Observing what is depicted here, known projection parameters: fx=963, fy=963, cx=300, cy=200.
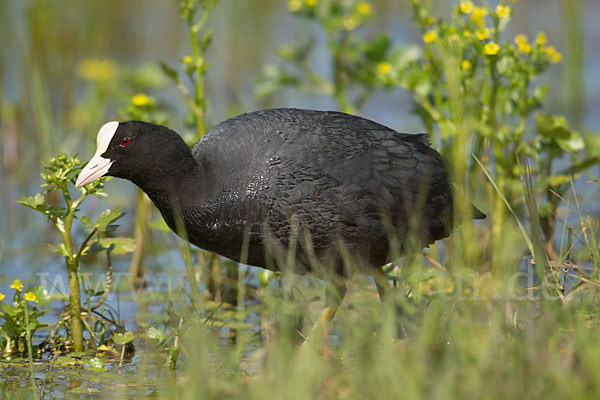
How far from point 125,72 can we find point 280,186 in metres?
3.07

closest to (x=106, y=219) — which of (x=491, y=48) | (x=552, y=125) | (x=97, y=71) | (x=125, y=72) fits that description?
(x=491, y=48)

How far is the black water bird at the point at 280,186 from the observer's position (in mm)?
3914

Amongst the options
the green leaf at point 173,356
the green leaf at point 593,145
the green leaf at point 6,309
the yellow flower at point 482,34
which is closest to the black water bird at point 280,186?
the green leaf at point 173,356

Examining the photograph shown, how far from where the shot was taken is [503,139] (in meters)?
4.80

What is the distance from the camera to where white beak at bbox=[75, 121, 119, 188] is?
3854mm

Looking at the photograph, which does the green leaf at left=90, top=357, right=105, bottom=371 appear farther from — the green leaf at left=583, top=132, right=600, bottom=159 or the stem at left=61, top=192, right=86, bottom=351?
the green leaf at left=583, top=132, right=600, bottom=159

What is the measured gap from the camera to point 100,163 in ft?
12.9

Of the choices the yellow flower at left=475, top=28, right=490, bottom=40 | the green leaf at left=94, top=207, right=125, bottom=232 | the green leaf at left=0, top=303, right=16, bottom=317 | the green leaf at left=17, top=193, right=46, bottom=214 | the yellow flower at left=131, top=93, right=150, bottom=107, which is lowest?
the green leaf at left=0, top=303, right=16, bottom=317

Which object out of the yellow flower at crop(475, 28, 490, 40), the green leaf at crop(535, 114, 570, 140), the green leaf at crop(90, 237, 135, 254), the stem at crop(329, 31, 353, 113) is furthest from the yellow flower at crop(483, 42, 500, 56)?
the green leaf at crop(90, 237, 135, 254)

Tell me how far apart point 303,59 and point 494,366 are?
3.69 meters

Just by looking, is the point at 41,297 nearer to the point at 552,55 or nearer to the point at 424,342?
the point at 424,342

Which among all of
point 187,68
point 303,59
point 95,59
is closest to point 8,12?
point 95,59

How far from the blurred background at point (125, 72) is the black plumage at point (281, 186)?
152cm

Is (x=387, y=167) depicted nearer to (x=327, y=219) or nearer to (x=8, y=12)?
(x=327, y=219)
